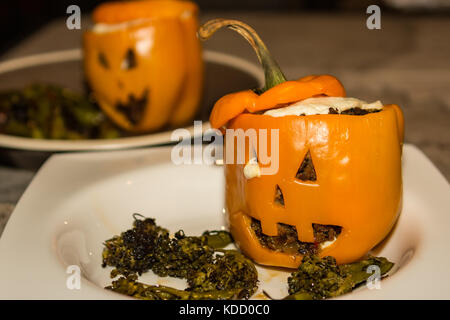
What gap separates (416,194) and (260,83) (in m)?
0.99

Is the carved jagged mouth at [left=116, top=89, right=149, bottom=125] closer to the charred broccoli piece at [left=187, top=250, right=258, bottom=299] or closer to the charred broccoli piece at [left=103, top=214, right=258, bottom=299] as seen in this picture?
the charred broccoli piece at [left=103, top=214, right=258, bottom=299]

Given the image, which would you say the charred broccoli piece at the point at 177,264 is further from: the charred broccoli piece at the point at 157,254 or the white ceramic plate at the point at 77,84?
the white ceramic plate at the point at 77,84

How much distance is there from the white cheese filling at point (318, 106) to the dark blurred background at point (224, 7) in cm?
411

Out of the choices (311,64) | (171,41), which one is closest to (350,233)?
(171,41)

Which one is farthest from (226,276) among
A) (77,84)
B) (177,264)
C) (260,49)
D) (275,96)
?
(77,84)

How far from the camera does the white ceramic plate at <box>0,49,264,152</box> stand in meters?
1.66

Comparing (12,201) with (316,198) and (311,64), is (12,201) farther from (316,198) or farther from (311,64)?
(311,64)

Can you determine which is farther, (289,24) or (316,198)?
(289,24)

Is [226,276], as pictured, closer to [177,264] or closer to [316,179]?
[177,264]

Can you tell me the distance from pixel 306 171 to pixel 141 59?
3.55 feet

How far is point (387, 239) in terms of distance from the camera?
4.37 feet

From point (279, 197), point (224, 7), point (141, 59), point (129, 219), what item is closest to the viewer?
point (279, 197)

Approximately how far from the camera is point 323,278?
1074mm

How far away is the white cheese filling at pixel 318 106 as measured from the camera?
1.15 meters
